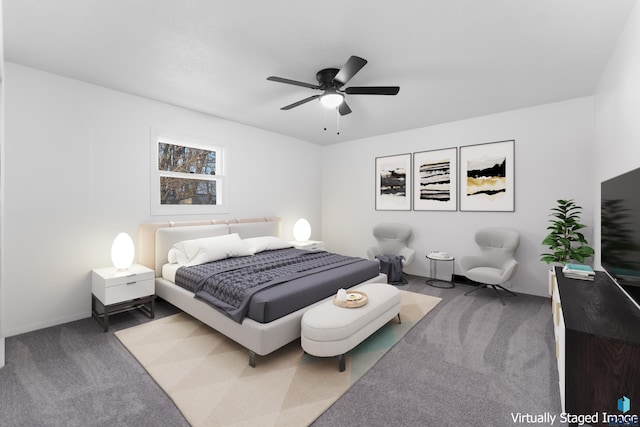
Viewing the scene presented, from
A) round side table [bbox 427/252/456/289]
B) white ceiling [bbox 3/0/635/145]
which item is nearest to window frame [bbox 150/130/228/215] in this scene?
white ceiling [bbox 3/0/635/145]

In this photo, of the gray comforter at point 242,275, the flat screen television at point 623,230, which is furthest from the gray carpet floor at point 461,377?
the gray comforter at point 242,275

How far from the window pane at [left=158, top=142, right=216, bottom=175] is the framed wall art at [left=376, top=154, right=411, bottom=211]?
3.19 m

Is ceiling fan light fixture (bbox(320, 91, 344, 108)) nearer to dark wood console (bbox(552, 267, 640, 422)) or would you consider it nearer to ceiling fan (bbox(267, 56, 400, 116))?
ceiling fan (bbox(267, 56, 400, 116))

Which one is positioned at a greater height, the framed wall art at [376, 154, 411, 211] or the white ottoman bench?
the framed wall art at [376, 154, 411, 211]

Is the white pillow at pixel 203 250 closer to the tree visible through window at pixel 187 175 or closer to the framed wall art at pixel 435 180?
the tree visible through window at pixel 187 175

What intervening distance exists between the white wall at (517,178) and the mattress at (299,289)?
1994 mm

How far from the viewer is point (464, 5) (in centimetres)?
201

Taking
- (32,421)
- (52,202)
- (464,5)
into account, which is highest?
(464,5)

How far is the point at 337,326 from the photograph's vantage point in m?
2.22

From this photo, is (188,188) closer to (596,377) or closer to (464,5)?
(464,5)

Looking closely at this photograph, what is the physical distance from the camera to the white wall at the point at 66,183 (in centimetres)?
288

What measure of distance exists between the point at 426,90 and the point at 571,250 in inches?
105

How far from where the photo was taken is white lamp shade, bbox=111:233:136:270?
3.20 metres

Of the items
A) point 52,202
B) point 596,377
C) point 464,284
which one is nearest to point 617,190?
point 596,377
